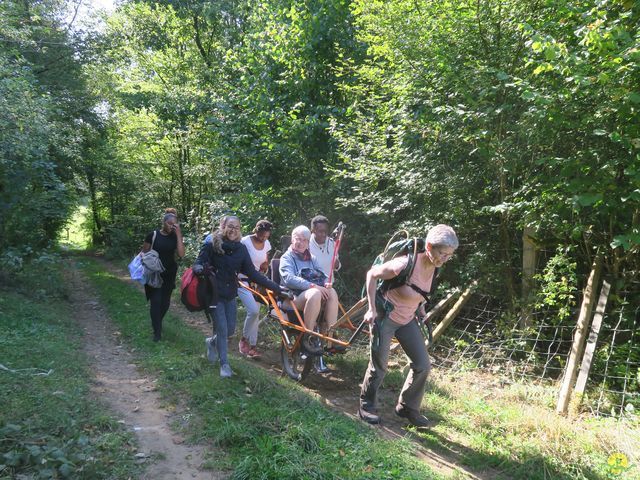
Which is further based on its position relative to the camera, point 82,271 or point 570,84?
point 82,271

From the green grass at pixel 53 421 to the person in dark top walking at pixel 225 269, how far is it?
55.8 inches

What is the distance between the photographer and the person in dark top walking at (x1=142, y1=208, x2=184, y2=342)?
284 inches

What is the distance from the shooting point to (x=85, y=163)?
70.3 feet

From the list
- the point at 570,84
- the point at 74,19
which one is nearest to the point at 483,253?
the point at 570,84

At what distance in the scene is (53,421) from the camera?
4.01 metres

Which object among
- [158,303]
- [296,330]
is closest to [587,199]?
[296,330]

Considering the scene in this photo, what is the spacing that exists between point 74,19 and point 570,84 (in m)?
17.5

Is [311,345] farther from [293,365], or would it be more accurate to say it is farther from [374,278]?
[374,278]

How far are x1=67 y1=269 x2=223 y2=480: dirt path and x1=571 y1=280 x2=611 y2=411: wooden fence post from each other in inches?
150

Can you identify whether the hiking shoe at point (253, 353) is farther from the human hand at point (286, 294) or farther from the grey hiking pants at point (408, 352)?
the grey hiking pants at point (408, 352)

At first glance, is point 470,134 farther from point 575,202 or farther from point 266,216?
point 266,216

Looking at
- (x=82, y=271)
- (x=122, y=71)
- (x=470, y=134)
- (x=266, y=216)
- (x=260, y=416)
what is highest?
(x=122, y=71)

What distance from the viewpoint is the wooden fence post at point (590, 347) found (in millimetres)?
5184

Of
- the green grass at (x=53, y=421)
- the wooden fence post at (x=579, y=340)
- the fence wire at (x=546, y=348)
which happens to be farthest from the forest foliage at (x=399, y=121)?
the green grass at (x=53, y=421)
